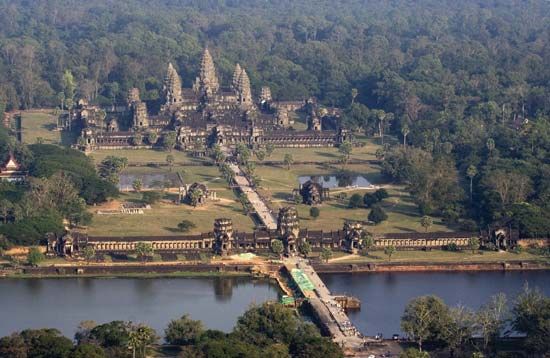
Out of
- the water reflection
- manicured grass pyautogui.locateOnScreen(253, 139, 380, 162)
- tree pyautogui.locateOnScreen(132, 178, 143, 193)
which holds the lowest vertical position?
the water reflection

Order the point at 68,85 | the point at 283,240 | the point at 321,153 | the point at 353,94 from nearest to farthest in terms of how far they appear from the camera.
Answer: the point at 283,240 → the point at 321,153 → the point at 353,94 → the point at 68,85

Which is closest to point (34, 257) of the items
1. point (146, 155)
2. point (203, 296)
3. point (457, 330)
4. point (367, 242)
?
point (203, 296)

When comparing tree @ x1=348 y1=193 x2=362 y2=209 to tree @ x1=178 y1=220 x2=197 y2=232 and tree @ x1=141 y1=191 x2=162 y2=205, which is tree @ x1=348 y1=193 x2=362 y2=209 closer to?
tree @ x1=178 y1=220 x2=197 y2=232

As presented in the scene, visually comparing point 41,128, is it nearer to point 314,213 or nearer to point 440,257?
point 314,213

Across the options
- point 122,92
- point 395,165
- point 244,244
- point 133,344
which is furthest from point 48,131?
point 133,344

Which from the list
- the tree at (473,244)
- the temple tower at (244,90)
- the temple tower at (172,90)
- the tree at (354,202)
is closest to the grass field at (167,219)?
the tree at (354,202)

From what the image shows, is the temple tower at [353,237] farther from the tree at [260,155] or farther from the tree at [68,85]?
the tree at [68,85]

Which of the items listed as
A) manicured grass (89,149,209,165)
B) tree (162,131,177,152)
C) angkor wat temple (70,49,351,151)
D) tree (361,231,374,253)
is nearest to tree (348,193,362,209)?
tree (361,231,374,253)
